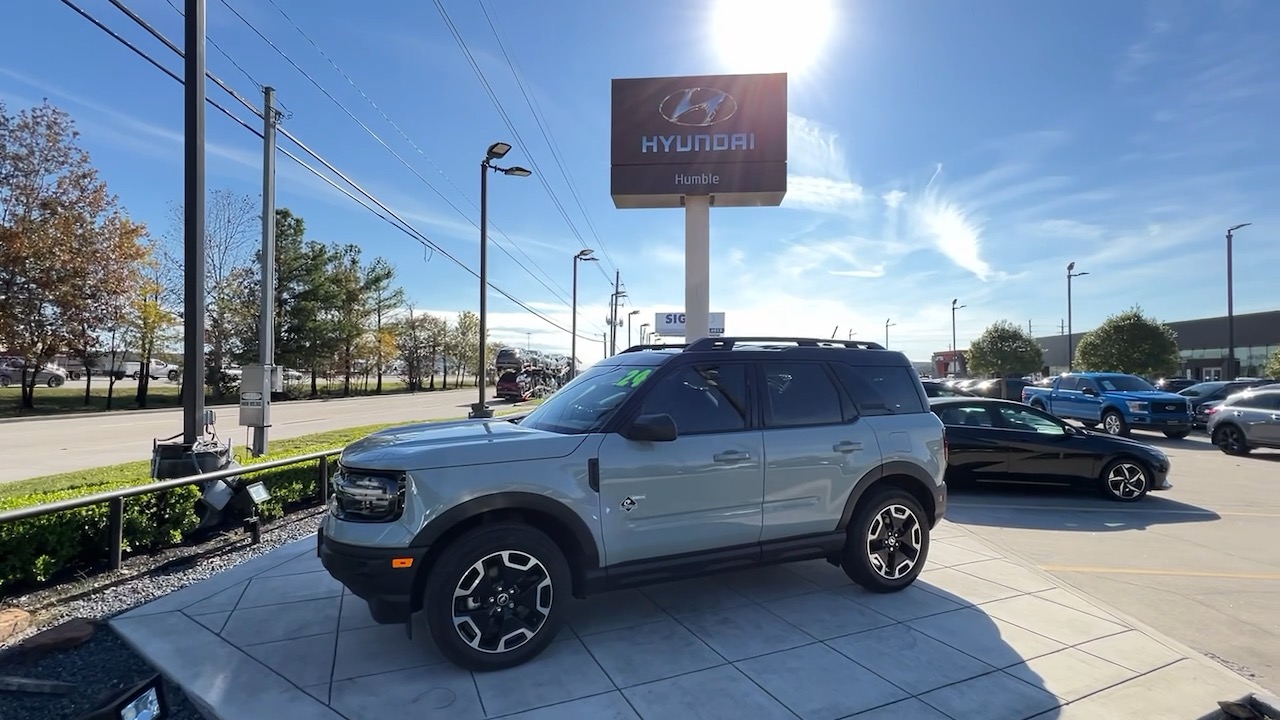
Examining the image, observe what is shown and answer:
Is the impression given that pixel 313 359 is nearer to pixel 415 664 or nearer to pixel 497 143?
pixel 497 143

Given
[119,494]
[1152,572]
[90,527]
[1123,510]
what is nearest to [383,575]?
[119,494]

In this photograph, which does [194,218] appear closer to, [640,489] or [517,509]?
[517,509]

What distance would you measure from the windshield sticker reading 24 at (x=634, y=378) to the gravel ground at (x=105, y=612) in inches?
113

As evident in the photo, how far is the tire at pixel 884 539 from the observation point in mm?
4602

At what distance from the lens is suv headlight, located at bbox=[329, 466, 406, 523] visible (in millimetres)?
3338

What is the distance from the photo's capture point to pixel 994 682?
3457 millimetres

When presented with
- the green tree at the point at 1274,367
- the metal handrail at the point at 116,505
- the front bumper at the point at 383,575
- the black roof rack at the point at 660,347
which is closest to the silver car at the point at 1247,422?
the black roof rack at the point at 660,347

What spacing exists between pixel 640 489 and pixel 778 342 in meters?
1.69

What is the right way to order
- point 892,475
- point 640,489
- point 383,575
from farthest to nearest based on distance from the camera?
1. point 892,475
2. point 640,489
3. point 383,575

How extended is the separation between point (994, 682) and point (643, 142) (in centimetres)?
1545

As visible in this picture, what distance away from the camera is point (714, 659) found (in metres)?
3.68

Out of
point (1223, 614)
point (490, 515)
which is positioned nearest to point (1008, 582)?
point (1223, 614)

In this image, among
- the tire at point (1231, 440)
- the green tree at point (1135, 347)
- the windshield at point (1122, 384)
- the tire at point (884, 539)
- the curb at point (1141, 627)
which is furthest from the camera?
the green tree at point (1135, 347)

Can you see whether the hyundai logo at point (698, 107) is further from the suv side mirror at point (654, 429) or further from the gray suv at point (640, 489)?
the suv side mirror at point (654, 429)
